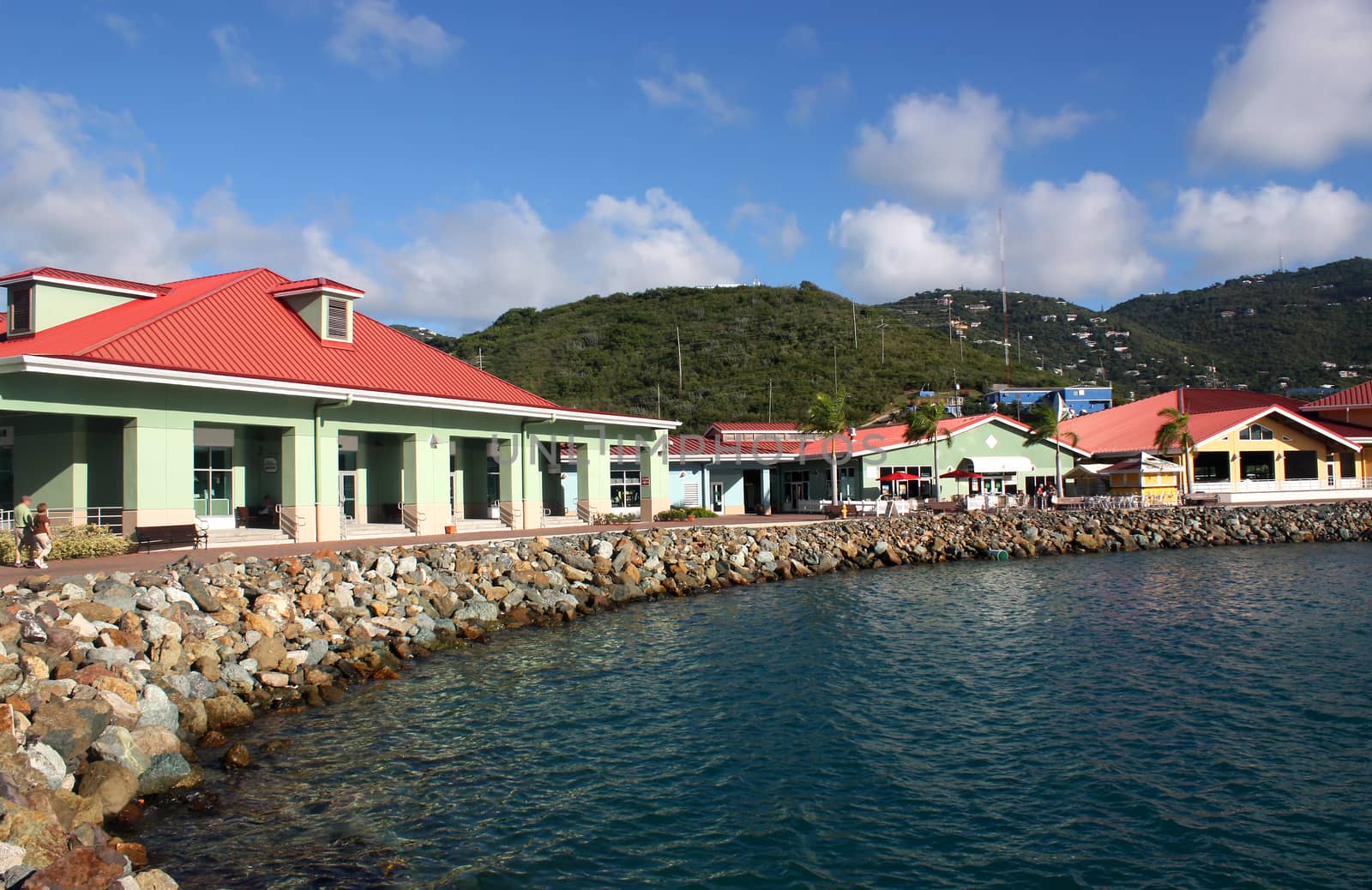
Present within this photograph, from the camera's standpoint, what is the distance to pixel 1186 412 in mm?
52281

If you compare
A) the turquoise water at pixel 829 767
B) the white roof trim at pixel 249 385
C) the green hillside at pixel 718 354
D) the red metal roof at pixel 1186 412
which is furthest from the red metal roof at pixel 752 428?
the turquoise water at pixel 829 767

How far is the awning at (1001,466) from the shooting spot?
49.4 m

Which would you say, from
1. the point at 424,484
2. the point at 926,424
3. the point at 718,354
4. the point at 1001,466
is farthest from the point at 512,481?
the point at 718,354

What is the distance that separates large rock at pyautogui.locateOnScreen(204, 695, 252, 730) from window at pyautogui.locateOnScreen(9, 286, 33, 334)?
59.1ft

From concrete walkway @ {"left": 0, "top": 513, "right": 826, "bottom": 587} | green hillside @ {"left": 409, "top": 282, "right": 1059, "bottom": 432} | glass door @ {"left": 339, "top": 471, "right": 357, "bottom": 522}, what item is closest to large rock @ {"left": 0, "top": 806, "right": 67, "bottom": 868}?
concrete walkway @ {"left": 0, "top": 513, "right": 826, "bottom": 587}

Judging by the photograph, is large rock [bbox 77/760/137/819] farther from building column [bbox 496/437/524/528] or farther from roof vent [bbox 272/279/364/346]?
building column [bbox 496/437/524/528]

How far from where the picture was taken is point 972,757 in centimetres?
1179

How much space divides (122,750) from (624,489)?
32267 mm

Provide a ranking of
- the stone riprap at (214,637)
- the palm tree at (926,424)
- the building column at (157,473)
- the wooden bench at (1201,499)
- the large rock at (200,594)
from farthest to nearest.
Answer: the wooden bench at (1201,499) < the palm tree at (926,424) < the building column at (157,473) < the large rock at (200,594) < the stone riprap at (214,637)

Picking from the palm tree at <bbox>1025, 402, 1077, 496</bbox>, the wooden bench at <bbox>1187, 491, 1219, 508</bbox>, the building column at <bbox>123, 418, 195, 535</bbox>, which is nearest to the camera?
the building column at <bbox>123, 418, 195, 535</bbox>

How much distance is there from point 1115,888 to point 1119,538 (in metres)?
34.5

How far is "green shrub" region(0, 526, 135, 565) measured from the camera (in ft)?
66.1

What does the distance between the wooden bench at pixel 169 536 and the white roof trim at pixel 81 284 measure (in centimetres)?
911

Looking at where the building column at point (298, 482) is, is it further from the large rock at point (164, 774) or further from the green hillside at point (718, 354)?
the green hillside at point (718, 354)
